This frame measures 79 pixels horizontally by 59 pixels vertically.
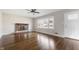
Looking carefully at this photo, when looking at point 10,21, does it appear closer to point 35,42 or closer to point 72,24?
point 35,42

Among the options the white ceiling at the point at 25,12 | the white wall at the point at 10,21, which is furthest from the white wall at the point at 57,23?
the white wall at the point at 10,21

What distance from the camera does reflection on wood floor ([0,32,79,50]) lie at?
197 centimetres

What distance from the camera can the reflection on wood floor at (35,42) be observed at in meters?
1.97

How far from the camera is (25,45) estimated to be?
80.7 inches

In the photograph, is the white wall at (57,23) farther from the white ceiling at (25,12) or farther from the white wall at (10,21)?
the white wall at (10,21)

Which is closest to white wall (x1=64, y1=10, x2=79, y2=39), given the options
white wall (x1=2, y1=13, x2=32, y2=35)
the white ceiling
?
the white ceiling

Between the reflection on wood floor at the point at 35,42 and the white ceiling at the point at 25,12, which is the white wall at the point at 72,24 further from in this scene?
the white ceiling at the point at 25,12

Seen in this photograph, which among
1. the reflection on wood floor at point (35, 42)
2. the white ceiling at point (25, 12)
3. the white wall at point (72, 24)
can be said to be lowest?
the reflection on wood floor at point (35, 42)

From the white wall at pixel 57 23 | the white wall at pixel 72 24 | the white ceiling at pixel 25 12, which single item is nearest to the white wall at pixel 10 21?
the white ceiling at pixel 25 12

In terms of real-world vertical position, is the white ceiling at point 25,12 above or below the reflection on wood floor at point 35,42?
above

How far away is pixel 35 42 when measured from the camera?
81.3 inches

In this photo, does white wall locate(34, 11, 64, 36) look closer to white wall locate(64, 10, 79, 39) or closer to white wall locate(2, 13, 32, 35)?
white wall locate(64, 10, 79, 39)
